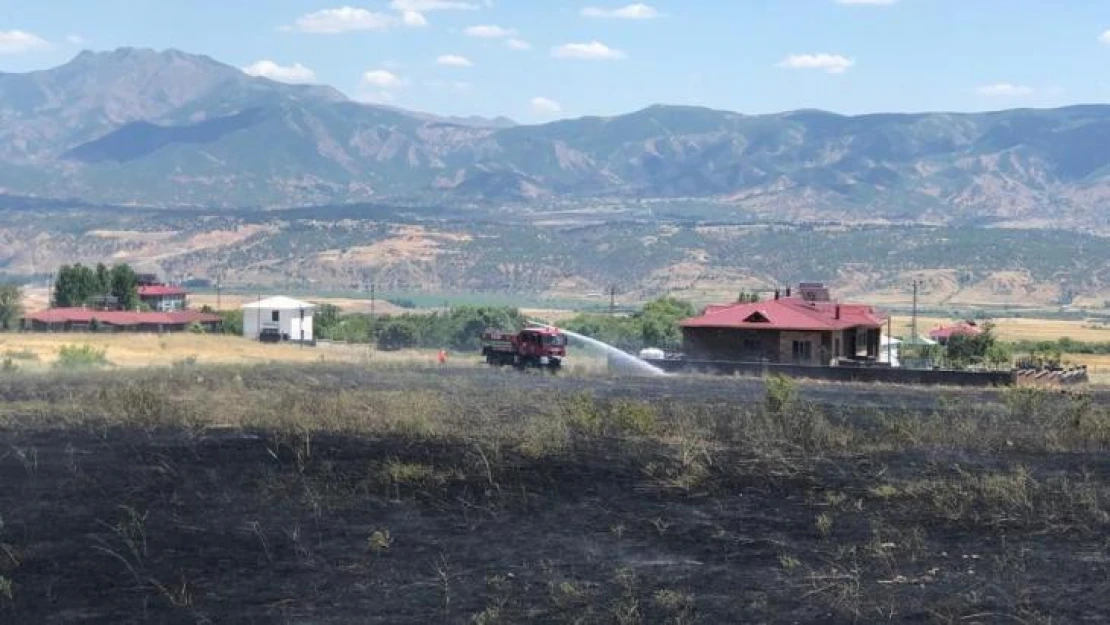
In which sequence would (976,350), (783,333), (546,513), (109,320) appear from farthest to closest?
(109,320)
(976,350)
(783,333)
(546,513)

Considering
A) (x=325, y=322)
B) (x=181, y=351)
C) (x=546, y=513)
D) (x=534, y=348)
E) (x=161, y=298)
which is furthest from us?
(x=161, y=298)

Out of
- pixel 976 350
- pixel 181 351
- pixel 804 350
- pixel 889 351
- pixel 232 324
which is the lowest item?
pixel 181 351

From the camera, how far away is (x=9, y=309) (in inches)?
3996

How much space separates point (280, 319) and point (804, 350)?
4535 cm

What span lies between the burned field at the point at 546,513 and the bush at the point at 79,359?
24852 mm

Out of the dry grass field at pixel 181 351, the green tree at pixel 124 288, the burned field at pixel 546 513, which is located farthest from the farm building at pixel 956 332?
the green tree at pixel 124 288

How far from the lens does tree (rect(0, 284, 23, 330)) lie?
10075 cm

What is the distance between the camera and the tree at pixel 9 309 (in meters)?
101

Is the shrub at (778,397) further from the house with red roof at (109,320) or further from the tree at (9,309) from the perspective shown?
the tree at (9,309)

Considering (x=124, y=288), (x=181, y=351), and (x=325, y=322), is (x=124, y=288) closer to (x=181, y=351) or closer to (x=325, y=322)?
(x=325, y=322)

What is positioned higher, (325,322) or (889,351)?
(889,351)

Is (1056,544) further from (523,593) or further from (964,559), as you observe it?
(523,593)

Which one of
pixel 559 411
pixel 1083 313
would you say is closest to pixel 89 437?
pixel 559 411

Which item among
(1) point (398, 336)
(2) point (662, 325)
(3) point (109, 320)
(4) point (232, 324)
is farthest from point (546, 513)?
(4) point (232, 324)
